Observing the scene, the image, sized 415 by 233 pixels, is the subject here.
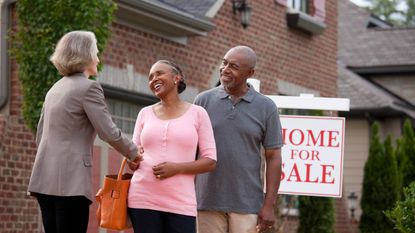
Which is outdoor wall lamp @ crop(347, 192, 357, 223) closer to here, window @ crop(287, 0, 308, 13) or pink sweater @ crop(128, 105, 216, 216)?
window @ crop(287, 0, 308, 13)

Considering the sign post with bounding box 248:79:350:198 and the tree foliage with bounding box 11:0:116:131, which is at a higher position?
the tree foliage with bounding box 11:0:116:131

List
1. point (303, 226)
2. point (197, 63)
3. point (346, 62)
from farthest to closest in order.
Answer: point (346, 62) → point (303, 226) → point (197, 63)

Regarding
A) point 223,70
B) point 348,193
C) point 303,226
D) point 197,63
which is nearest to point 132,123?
point 197,63

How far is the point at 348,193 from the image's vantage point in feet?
84.0

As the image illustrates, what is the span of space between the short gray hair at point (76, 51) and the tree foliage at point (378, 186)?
15.8 m

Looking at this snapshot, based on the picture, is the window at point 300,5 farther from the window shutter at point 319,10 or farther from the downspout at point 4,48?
the downspout at point 4,48

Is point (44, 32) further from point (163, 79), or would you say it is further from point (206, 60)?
point (163, 79)

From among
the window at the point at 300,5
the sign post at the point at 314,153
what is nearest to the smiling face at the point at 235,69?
the sign post at the point at 314,153

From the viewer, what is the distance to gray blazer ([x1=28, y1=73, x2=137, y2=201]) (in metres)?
6.60

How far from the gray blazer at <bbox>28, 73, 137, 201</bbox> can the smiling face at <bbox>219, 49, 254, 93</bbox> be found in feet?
3.09

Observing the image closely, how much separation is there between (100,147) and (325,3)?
7.49m

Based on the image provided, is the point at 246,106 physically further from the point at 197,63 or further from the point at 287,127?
the point at 197,63

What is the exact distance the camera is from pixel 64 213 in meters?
6.59

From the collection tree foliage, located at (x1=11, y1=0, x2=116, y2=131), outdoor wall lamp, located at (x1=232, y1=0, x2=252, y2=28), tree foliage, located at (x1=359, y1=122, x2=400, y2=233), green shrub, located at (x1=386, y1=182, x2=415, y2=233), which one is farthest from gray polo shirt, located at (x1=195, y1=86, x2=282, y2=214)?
tree foliage, located at (x1=359, y1=122, x2=400, y2=233)
